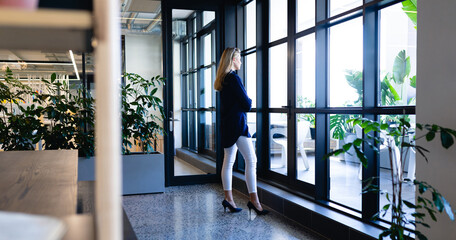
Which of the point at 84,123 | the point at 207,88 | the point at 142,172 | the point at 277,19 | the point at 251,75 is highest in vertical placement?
the point at 277,19

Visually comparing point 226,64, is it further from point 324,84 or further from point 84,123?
point 84,123

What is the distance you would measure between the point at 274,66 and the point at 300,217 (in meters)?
1.77

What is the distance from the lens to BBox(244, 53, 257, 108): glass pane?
199 inches

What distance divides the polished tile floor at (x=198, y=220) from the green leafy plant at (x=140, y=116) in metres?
0.66

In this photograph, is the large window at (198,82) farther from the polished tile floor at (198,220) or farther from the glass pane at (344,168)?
the glass pane at (344,168)

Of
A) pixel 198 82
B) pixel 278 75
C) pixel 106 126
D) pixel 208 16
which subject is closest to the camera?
pixel 106 126

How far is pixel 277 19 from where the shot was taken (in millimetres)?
4543

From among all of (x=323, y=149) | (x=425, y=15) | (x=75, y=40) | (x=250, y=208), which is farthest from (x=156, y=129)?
(x=75, y=40)

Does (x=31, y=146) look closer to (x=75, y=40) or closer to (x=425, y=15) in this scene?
(x=425, y=15)

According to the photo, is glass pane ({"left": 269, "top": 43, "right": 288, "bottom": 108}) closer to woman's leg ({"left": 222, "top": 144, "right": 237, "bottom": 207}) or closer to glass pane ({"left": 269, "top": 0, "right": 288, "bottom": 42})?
glass pane ({"left": 269, "top": 0, "right": 288, "bottom": 42})

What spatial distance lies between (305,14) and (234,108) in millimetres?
1097

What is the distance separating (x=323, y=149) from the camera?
146 inches

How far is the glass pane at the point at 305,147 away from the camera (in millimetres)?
3922

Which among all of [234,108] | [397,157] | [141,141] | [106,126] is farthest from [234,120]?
[106,126]
